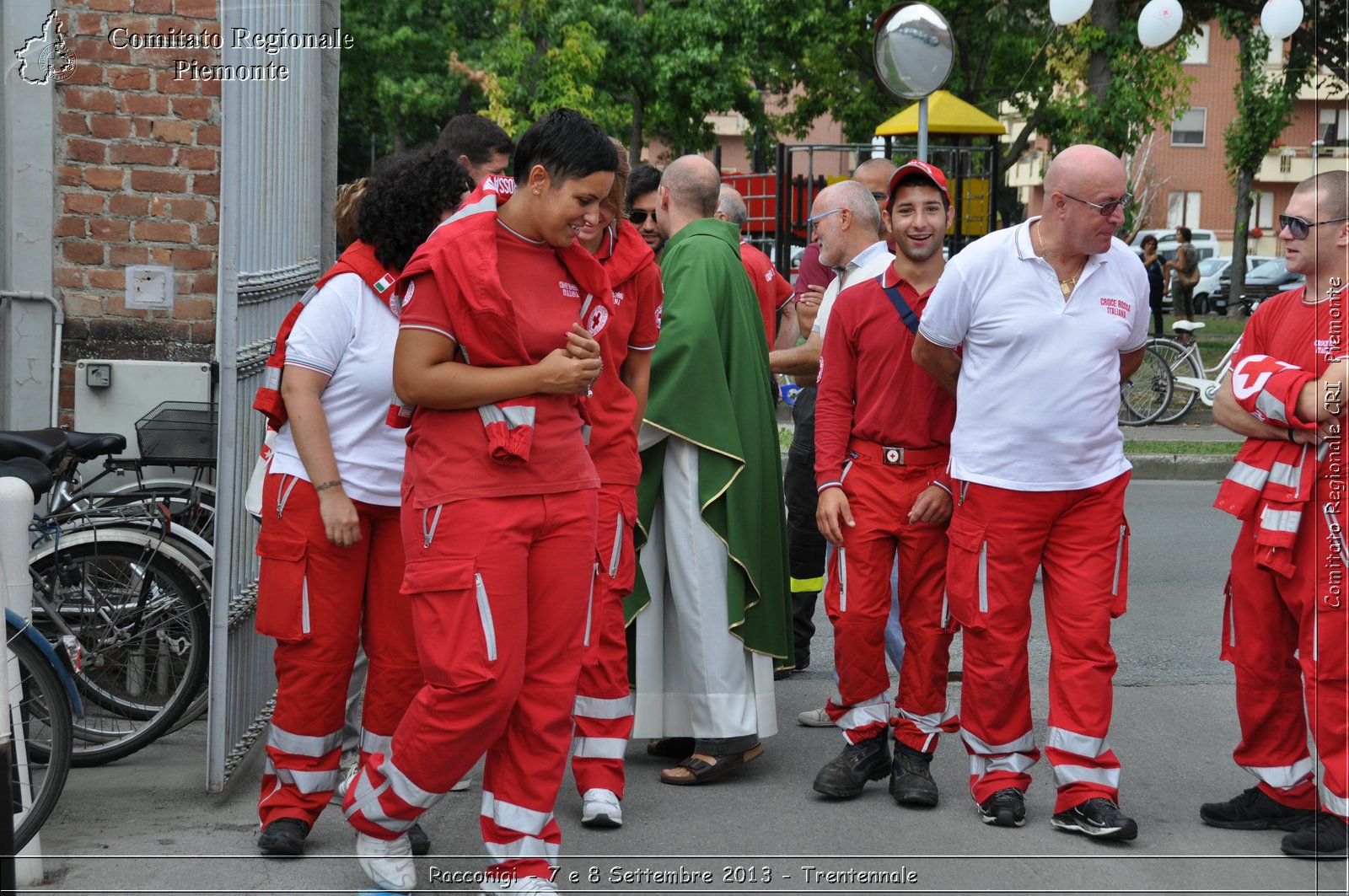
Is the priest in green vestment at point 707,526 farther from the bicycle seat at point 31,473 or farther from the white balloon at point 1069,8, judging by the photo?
the white balloon at point 1069,8

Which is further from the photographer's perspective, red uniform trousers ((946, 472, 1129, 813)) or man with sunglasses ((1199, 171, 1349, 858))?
red uniform trousers ((946, 472, 1129, 813))

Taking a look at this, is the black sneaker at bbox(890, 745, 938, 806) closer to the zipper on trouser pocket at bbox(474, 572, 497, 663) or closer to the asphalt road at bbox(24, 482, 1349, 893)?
the asphalt road at bbox(24, 482, 1349, 893)

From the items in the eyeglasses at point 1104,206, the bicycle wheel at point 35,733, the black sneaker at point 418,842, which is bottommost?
the black sneaker at point 418,842

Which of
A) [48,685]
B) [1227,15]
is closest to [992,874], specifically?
[48,685]

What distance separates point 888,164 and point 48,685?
5.05m

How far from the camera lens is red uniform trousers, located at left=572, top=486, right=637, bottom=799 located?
4.78 m

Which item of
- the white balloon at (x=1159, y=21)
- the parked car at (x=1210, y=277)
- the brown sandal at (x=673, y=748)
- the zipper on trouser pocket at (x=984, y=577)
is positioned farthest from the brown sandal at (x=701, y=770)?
the parked car at (x=1210, y=277)

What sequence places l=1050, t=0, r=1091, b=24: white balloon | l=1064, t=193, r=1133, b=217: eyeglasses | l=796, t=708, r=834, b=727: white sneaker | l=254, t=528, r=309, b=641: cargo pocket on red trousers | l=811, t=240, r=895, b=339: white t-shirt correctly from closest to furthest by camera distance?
l=254, t=528, r=309, b=641: cargo pocket on red trousers → l=1064, t=193, r=1133, b=217: eyeglasses → l=811, t=240, r=895, b=339: white t-shirt → l=796, t=708, r=834, b=727: white sneaker → l=1050, t=0, r=1091, b=24: white balloon

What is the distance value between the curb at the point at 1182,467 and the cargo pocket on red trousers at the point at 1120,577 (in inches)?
326

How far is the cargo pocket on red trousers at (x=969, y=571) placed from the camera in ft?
15.4

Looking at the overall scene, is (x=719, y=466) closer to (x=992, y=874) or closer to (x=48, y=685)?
(x=992, y=874)

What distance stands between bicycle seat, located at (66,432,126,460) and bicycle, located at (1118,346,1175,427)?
1214cm

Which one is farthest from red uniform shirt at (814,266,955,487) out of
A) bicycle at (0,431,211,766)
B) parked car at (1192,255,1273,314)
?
parked car at (1192,255,1273,314)

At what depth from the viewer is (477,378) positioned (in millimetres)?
3668
